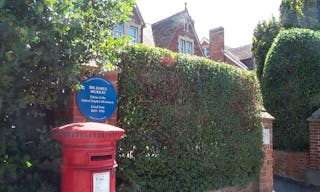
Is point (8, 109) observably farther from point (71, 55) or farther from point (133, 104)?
point (133, 104)

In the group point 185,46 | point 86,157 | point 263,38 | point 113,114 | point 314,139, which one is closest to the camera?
point 86,157

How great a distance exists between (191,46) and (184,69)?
2005cm

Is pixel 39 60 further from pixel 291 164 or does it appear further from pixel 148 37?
pixel 148 37

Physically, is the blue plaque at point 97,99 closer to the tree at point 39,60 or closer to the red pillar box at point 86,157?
the tree at point 39,60

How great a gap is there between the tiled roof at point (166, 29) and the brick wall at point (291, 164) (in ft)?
45.7

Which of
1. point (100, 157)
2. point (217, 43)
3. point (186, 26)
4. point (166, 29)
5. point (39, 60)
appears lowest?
point (100, 157)

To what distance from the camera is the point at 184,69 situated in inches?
219

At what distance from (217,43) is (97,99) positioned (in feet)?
79.7

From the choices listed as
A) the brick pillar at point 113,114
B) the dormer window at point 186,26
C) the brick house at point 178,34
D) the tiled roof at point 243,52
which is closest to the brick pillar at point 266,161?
the brick pillar at point 113,114

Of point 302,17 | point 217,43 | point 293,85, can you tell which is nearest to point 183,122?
point 293,85

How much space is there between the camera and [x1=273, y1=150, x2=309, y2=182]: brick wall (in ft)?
33.5

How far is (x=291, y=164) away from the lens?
10523mm

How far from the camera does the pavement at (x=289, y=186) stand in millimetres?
9195

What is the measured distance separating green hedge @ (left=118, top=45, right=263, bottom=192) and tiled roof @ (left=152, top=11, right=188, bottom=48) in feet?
56.4
